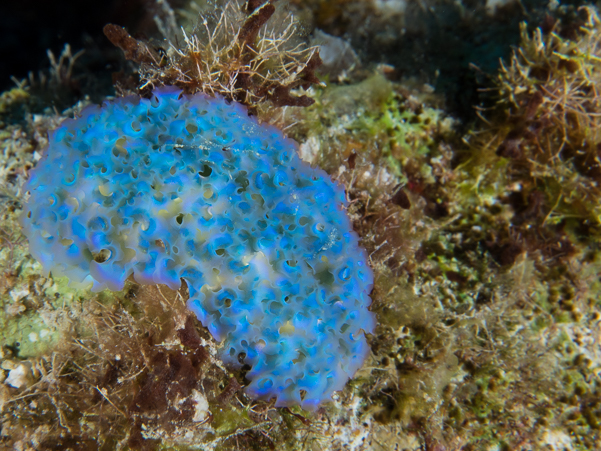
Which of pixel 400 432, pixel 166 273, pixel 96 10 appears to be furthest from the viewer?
pixel 96 10

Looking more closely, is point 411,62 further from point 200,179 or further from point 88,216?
point 88,216

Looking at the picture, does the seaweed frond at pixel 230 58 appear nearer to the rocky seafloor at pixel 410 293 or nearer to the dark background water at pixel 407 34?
the rocky seafloor at pixel 410 293

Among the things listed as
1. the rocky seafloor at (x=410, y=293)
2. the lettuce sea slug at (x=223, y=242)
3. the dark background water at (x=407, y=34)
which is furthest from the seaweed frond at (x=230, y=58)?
the dark background water at (x=407, y=34)

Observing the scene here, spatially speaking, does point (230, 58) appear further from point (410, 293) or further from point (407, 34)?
point (407, 34)

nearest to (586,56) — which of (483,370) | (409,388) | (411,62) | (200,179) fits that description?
(411,62)

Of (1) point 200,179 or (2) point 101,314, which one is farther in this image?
(2) point 101,314

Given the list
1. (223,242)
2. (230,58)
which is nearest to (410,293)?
(223,242)
